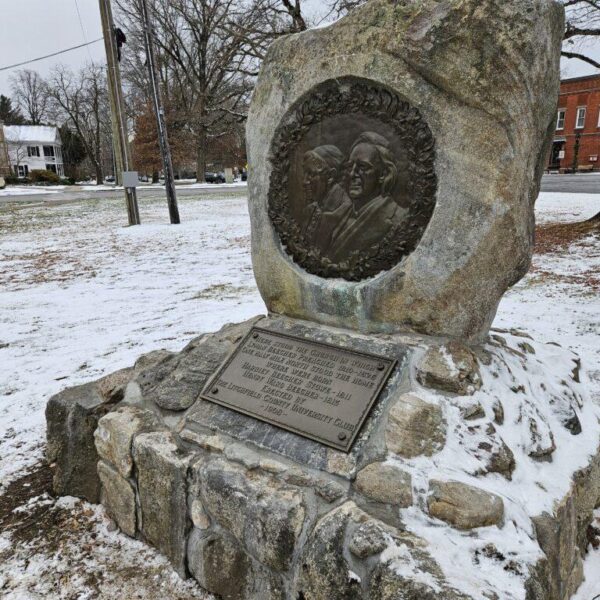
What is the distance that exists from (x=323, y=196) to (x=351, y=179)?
205 millimetres

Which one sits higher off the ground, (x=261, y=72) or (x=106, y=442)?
(x=261, y=72)

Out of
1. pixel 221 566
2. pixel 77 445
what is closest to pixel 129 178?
pixel 77 445

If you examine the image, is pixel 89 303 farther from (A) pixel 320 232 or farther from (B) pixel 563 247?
(B) pixel 563 247

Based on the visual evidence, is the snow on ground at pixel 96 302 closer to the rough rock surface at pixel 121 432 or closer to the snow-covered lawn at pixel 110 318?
the snow-covered lawn at pixel 110 318

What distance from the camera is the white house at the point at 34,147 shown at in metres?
58.4

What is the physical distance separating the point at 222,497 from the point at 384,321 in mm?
1140

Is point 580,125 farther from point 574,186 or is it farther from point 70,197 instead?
point 70,197

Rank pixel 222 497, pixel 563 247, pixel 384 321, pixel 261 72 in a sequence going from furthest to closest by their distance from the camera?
pixel 563 247 → pixel 261 72 → pixel 384 321 → pixel 222 497

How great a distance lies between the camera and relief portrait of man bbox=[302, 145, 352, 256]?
2600 millimetres

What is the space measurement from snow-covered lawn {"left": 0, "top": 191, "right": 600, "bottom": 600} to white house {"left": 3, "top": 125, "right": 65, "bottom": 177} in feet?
182

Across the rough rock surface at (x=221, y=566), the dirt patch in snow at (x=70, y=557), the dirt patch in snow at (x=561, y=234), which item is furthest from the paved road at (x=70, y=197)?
the rough rock surface at (x=221, y=566)

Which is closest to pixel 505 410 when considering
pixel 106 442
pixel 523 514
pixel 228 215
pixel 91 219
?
pixel 523 514

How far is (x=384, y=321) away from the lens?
2.60 metres

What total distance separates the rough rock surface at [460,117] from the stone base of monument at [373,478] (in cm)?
22
